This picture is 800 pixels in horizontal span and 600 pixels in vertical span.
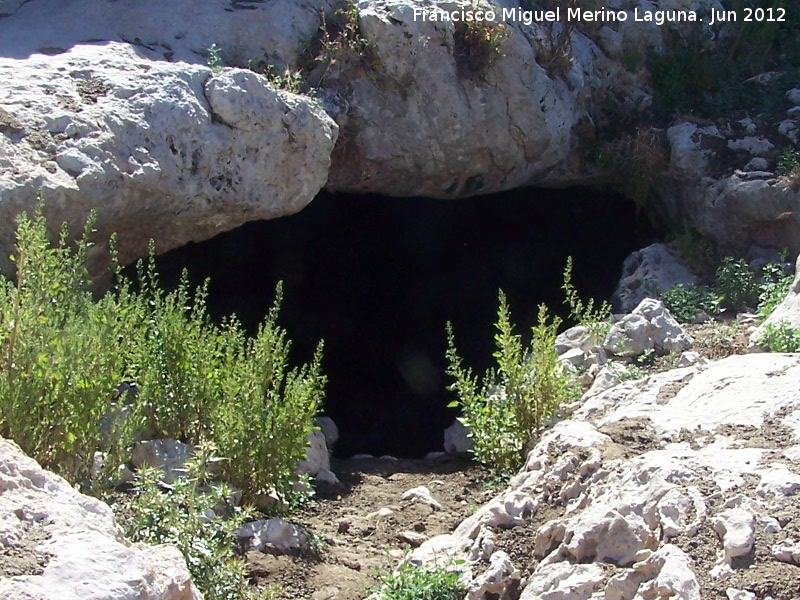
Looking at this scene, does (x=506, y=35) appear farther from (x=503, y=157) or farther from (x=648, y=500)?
(x=648, y=500)

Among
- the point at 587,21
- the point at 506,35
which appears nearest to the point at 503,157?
the point at 506,35

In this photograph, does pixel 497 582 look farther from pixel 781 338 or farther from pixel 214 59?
pixel 214 59

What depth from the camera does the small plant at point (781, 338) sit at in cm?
504

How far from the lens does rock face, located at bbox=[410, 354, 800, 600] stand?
316cm

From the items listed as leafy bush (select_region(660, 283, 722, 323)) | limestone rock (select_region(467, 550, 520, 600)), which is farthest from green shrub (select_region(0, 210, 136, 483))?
leafy bush (select_region(660, 283, 722, 323))

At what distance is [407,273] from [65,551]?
23.5 ft

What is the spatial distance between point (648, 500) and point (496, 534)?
0.65m

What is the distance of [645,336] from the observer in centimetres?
589

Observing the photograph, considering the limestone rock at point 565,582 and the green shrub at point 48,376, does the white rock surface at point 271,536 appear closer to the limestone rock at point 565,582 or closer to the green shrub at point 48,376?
the green shrub at point 48,376

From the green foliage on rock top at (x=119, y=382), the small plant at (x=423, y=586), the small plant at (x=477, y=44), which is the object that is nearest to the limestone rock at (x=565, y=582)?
the small plant at (x=423, y=586)

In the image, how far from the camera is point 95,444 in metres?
4.09

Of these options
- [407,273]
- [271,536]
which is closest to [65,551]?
[271,536]

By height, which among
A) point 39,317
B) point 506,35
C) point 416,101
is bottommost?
point 39,317

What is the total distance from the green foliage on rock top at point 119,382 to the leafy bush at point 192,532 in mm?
376
